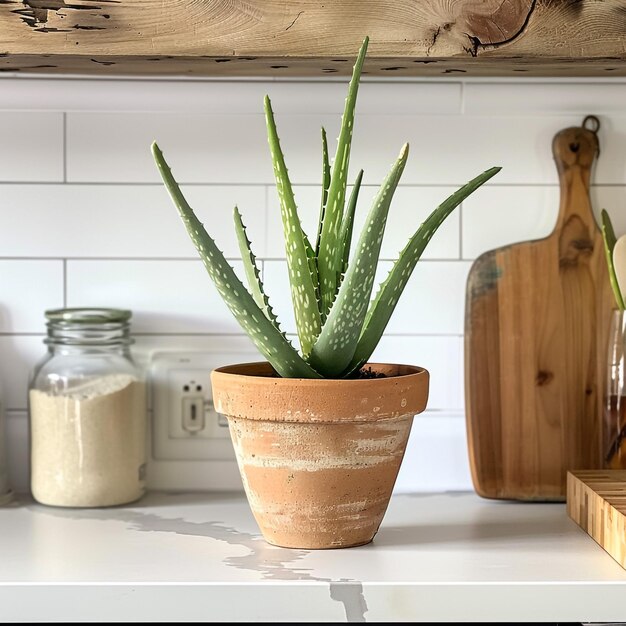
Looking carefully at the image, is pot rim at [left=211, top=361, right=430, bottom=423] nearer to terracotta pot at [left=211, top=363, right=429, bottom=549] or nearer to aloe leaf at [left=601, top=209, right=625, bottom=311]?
terracotta pot at [left=211, top=363, right=429, bottom=549]

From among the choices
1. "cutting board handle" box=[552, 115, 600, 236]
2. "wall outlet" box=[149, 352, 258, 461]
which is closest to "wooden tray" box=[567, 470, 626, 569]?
"cutting board handle" box=[552, 115, 600, 236]

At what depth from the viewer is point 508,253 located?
44.3 inches

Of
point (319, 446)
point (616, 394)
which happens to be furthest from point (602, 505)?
point (319, 446)

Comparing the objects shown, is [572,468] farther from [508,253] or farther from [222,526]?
[222,526]

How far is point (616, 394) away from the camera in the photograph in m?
1.04

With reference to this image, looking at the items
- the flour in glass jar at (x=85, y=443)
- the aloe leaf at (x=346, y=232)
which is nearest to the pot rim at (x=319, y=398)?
the aloe leaf at (x=346, y=232)

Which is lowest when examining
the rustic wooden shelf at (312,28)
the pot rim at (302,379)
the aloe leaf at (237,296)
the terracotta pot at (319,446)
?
the terracotta pot at (319,446)

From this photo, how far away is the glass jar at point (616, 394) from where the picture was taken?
1.04 meters

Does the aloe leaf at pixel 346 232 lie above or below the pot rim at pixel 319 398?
above

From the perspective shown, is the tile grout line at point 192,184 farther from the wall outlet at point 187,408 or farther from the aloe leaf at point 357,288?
the aloe leaf at point 357,288

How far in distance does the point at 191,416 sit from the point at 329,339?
0.36m

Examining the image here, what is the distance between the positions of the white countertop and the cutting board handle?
0.37 m

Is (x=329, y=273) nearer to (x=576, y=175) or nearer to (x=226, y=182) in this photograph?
(x=226, y=182)

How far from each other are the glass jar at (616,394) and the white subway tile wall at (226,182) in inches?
6.4
